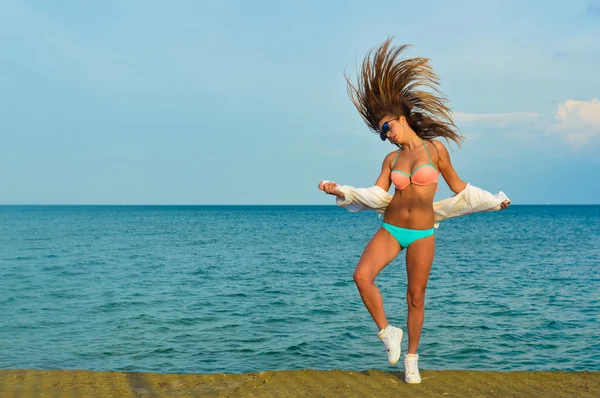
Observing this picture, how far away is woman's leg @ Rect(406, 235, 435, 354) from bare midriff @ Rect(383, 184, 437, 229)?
0.18 meters

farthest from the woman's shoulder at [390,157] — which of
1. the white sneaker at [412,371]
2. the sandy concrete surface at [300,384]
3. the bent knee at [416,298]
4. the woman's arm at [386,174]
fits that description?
the sandy concrete surface at [300,384]

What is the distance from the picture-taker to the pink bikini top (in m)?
5.48

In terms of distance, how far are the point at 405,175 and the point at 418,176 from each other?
121mm

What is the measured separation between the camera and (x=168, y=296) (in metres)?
17.2

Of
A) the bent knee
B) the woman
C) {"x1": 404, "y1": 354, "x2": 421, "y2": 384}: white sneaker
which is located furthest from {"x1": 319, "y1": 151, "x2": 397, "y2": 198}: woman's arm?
{"x1": 404, "y1": 354, "x2": 421, "y2": 384}: white sneaker

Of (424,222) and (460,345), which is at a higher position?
(424,222)

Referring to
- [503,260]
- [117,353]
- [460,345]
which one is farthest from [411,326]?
[503,260]

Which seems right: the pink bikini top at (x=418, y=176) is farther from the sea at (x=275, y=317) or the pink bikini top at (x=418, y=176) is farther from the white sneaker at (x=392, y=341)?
the sea at (x=275, y=317)

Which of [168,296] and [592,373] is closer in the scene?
[592,373]

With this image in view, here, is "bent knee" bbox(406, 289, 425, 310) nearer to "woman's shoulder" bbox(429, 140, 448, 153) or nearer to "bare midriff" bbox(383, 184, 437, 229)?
"bare midriff" bbox(383, 184, 437, 229)

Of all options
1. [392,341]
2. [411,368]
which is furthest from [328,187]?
[411,368]

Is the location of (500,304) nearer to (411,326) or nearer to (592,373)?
(592,373)

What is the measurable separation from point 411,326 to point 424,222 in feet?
3.35

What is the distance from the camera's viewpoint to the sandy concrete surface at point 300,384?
5.48 metres
